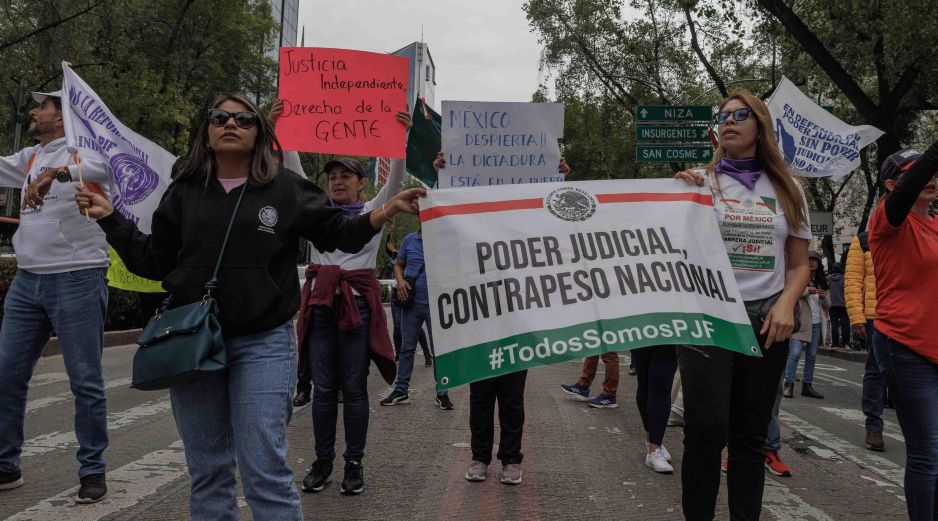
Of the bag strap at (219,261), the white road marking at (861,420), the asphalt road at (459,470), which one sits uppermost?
the bag strap at (219,261)

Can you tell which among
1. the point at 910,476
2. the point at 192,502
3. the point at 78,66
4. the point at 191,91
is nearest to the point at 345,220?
the point at 192,502

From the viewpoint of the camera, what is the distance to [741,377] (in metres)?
3.38

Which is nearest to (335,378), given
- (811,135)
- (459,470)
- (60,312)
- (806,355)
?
(459,470)

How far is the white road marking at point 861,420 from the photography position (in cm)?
789

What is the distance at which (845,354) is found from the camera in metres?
19.6

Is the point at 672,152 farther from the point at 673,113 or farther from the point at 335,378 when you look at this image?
the point at 335,378

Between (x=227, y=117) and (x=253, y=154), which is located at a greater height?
(x=227, y=117)

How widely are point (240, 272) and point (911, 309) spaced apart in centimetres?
296

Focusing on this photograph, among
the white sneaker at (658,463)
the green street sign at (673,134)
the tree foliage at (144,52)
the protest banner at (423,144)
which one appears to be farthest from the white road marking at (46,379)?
the green street sign at (673,134)

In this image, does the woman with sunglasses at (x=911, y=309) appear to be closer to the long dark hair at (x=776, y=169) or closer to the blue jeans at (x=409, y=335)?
the long dark hair at (x=776, y=169)

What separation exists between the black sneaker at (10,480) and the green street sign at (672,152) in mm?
14968

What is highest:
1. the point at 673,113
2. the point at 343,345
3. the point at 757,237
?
the point at 673,113

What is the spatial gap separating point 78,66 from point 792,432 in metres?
18.5

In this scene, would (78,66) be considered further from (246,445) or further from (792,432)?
(246,445)
